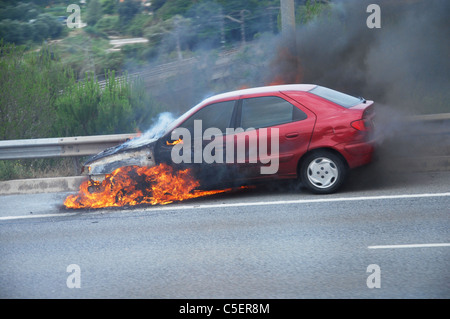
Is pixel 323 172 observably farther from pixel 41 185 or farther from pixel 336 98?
pixel 41 185

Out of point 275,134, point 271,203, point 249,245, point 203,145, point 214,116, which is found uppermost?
point 214,116

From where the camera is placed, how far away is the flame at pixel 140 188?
8.62m

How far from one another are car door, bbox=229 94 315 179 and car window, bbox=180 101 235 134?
0.18m

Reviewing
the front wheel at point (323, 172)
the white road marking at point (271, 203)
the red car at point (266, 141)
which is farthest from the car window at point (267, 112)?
the white road marking at point (271, 203)

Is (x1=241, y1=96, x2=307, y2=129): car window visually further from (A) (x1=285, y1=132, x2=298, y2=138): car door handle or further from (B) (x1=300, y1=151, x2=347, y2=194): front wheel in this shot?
(B) (x1=300, y1=151, x2=347, y2=194): front wheel

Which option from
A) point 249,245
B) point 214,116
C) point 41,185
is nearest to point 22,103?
point 41,185

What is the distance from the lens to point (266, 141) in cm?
837

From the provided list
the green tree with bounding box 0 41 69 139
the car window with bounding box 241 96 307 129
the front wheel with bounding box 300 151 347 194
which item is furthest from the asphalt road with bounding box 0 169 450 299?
the green tree with bounding box 0 41 69 139

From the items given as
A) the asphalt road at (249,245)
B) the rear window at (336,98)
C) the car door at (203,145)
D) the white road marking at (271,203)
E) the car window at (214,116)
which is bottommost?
the asphalt road at (249,245)

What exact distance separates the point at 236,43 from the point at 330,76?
8.75 m

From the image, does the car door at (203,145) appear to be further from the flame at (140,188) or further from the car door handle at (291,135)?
the car door handle at (291,135)

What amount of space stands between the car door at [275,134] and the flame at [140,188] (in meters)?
0.91

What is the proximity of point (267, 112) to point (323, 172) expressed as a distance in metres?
1.19

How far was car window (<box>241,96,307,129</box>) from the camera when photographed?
8414mm
